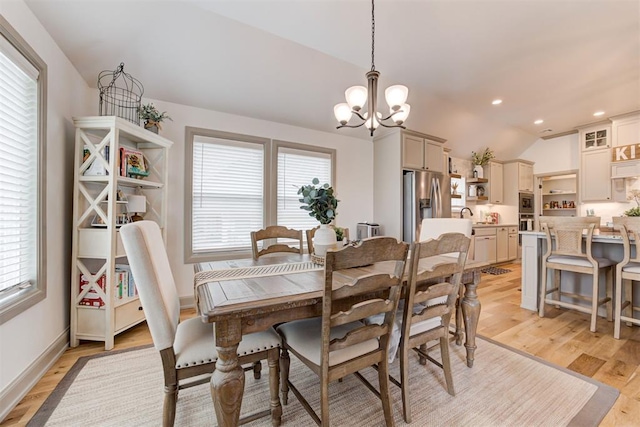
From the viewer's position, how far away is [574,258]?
283cm

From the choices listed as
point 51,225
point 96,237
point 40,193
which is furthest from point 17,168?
point 96,237

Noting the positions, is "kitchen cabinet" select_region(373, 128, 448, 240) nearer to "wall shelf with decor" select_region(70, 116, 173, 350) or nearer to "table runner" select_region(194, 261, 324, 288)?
"table runner" select_region(194, 261, 324, 288)

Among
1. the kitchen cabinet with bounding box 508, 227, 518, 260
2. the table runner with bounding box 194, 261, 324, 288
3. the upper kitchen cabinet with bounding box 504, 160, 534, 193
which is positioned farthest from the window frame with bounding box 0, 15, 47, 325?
the upper kitchen cabinet with bounding box 504, 160, 534, 193

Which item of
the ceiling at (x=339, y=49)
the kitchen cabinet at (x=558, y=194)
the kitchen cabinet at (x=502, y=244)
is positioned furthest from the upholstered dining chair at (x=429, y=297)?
the kitchen cabinet at (x=558, y=194)

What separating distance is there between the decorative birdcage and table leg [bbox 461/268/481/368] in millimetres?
3531

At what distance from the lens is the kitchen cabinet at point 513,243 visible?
232 inches

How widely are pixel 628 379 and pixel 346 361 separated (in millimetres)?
2143

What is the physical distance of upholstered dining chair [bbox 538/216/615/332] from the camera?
101 inches

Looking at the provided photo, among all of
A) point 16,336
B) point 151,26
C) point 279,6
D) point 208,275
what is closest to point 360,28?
point 279,6

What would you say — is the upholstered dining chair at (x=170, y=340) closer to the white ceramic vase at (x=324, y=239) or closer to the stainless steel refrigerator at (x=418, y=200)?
the white ceramic vase at (x=324, y=239)

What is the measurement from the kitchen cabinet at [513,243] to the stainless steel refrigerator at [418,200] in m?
2.80

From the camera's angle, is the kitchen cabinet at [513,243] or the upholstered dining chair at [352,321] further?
the kitchen cabinet at [513,243]

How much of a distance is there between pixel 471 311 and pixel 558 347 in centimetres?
114

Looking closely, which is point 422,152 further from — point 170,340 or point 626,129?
point 170,340
